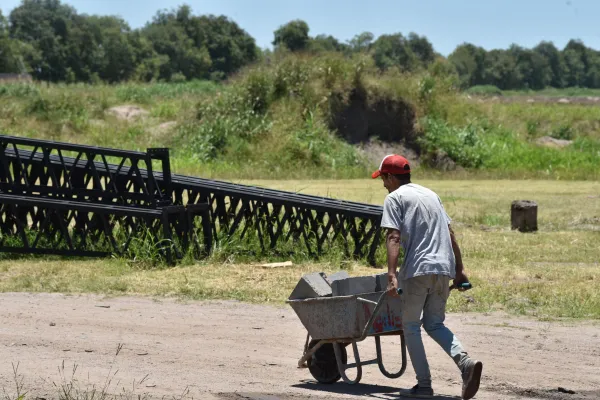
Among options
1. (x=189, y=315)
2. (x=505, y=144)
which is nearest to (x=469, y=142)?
(x=505, y=144)

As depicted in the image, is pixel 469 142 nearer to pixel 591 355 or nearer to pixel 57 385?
pixel 591 355

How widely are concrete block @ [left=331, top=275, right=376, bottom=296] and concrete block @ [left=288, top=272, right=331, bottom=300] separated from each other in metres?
0.07

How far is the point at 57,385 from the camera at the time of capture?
795cm

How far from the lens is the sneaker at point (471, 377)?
24.0 ft

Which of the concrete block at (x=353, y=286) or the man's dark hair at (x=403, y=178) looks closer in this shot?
the man's dark hair at (x=403, y=178)

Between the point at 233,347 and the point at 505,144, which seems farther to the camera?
the point at 505,144

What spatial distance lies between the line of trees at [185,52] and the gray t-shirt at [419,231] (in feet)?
276

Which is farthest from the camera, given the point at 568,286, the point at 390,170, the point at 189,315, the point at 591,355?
the point at 568,286

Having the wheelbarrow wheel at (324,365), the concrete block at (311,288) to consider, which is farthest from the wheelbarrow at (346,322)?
the concrete block at (311,288)

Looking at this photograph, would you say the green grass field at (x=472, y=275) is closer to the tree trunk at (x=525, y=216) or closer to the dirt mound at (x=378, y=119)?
the tree trunk at (x=525, y=216)

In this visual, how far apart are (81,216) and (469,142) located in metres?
25.7

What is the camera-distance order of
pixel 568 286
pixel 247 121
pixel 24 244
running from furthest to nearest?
pixel 247 121 → pixel 24 244 → pixel 568 286

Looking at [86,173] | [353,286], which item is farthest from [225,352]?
[86,173]

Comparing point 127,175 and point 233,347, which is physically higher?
point 127,175
